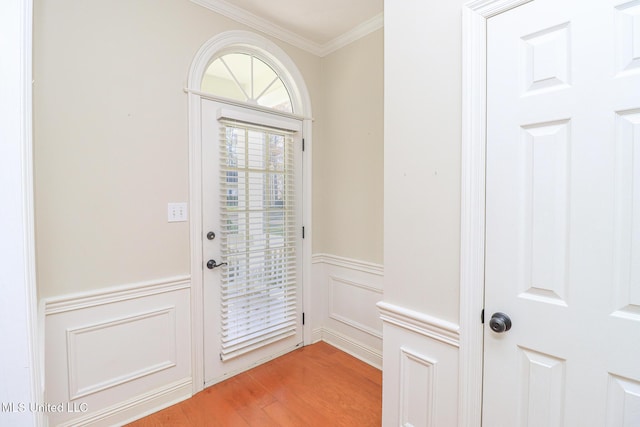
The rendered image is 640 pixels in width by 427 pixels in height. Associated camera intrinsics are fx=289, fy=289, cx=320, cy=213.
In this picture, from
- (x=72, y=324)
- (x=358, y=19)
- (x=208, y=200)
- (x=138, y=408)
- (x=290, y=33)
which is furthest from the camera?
(x=290, y=33)

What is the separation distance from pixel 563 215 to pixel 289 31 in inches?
94.9

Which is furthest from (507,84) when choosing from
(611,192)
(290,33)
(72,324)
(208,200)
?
(72,324)

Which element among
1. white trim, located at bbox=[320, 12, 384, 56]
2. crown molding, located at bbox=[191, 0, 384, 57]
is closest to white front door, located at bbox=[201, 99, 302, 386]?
crown molding, located at bbox=[191, 0, 384, 57]

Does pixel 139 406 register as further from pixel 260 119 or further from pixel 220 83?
pixel 220 83

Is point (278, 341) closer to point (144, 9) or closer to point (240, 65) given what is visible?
point (240, 65)

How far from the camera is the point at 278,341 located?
249 cm

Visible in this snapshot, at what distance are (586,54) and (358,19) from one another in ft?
6.05

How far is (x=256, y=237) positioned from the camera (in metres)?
2.32

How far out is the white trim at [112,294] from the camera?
5.07ft

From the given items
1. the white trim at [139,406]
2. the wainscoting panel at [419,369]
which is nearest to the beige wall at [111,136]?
the white trim at [139,406]

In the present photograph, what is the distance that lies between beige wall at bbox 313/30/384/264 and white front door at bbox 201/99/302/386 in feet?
0.98

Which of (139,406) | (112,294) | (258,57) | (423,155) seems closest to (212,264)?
(112,294)

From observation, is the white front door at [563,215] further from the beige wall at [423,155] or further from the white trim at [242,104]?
the white trim at [242,104]

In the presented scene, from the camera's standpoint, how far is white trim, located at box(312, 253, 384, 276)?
2369 mm
